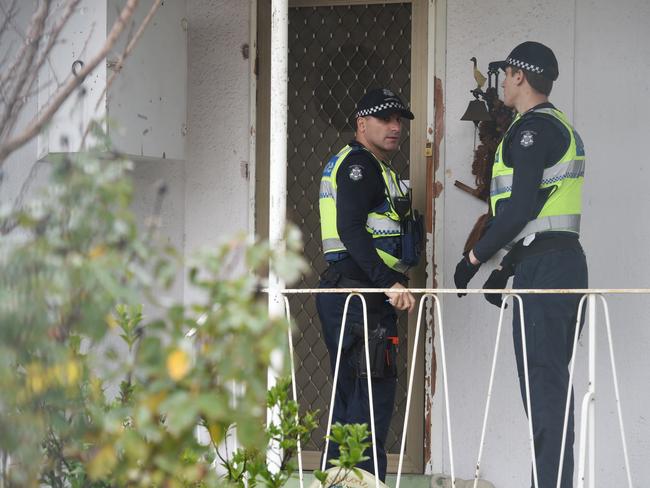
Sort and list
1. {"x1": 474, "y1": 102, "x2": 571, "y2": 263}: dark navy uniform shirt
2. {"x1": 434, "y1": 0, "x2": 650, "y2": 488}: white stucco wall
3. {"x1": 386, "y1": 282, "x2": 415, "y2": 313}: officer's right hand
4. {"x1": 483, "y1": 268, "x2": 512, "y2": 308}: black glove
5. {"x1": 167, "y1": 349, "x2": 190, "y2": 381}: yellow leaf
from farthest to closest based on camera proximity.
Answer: {"x1": 434, "y1": 0, "x2": 650, "y2": 488}: white stucco wall → {"x1": 483, "y1": 268, "x2": 512, "y2": 308}: black glove → {"x1": 474, "y1": 102, "x2": 571, "y2": 263}: dark navy uniform shirt → {"x1": 386, "y1": 282, "x2": 415, "y2": 313}: officer's right hand → {"x1": 167, "y1": 349, "x2": 190, "y2": 381}: yellow leaf

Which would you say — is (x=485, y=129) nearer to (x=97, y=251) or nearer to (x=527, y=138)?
(x=527, y=138)

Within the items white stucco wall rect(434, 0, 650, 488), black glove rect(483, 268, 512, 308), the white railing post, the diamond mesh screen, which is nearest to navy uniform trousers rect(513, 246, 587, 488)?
black glove rect(483, 268, 512, 308)

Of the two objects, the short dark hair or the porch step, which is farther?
the porch step

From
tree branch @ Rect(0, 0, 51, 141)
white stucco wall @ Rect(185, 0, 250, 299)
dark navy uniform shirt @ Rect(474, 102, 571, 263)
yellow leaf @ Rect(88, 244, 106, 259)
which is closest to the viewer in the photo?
yellow leaf @ Rect(88, 244, 106, 259)

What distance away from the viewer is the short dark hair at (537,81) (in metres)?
4.90

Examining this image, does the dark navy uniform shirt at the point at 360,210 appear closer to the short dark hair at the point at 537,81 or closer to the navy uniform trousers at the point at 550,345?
the navy uniform trousers at the point at 550,345

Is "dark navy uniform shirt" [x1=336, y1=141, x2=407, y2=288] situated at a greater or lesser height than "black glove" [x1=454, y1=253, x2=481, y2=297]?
greater

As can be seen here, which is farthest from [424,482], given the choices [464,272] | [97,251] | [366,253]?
[97,251]

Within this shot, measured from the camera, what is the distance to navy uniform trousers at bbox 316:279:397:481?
183 inches

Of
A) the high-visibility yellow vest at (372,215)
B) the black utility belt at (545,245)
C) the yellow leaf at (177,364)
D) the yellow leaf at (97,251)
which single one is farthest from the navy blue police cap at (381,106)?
the yellow leaf at (177,364)

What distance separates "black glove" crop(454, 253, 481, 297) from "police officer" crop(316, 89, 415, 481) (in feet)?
1.50

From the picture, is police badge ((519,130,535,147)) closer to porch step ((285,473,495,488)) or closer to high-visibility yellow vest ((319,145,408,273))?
high-visibility yellow vest ((319,145,408,273))

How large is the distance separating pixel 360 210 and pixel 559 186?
863 mm

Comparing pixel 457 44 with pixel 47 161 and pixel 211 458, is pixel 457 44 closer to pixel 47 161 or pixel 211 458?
pixel 47 161
